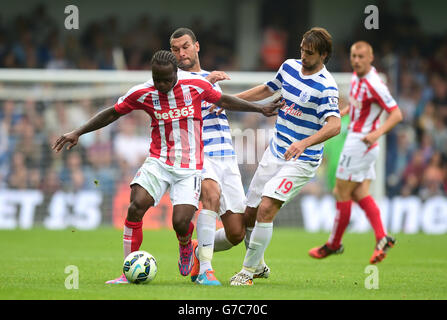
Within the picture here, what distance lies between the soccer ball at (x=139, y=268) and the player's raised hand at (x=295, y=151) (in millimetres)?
1495

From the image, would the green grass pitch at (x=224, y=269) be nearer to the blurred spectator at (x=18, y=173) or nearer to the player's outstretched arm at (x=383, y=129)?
the blurred spectator at (x=18, y=173)

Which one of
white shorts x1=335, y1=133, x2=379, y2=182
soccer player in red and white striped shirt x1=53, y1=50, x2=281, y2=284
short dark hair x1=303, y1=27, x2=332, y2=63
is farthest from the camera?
white shorts x1=335, y1=133, x2=379, y2=182

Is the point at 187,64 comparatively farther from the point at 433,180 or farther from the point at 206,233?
the point at 433,180

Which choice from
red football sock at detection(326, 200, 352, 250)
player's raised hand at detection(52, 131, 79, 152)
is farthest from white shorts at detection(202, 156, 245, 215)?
red football sock at detection(326, 200, 352, 250)

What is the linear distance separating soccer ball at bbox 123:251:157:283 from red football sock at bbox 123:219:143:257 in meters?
0.17

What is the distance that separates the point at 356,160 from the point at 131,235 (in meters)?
4.17

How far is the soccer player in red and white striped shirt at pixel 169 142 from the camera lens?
7.17 m

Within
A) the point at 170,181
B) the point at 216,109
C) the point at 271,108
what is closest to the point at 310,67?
the point at 271,108

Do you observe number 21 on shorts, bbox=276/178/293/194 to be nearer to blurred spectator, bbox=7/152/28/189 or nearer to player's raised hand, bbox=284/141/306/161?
player's raised hand, bbox=284/141/306/161

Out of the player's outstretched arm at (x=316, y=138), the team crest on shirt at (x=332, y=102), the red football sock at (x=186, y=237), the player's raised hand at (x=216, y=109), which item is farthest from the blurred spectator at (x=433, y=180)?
the red football sock at (x=186, y=237)

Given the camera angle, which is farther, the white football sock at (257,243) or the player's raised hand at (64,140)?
the white football sock at (257,243)

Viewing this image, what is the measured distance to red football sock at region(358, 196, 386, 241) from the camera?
1024 cm
